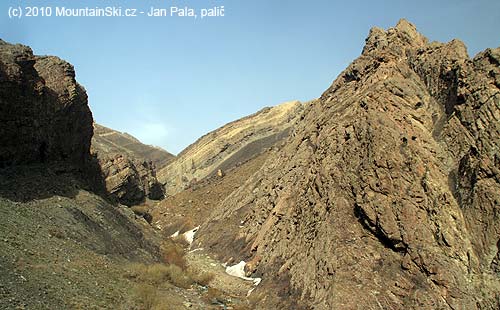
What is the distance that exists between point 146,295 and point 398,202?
1142cm

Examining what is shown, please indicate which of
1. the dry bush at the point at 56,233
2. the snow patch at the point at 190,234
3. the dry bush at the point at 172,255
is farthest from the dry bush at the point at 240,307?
the snow patch at the point at 190,234

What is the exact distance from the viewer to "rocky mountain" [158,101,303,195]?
71.0m

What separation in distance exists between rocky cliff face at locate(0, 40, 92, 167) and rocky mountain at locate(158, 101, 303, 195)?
36.4 meters

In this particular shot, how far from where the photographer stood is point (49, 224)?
834 inches

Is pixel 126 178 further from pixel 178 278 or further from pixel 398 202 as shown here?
pixel 398 202

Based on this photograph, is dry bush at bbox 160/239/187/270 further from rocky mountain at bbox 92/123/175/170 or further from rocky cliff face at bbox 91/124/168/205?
rocky mountain at bbox 92/123/175/170

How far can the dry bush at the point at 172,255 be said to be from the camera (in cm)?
2811

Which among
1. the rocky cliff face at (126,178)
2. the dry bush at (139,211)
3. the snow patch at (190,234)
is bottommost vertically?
the snow patch at (190,234)

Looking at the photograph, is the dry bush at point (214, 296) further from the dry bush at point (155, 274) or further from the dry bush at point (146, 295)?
the dry bush at point (146, 295)

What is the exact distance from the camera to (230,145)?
75.9m

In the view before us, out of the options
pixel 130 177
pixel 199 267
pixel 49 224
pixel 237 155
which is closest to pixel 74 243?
pixel 49 224

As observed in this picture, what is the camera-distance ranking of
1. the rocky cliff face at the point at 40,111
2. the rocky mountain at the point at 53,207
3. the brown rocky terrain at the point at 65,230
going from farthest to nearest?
1. the rocky cliff face at the point at 40,111
2. the brown rocky terrain at the point at 65,230
3. the rocky mountain at the point at 53,207

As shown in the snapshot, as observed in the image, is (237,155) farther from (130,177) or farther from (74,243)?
(74,243)

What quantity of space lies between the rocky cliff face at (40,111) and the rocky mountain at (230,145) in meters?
36.4
